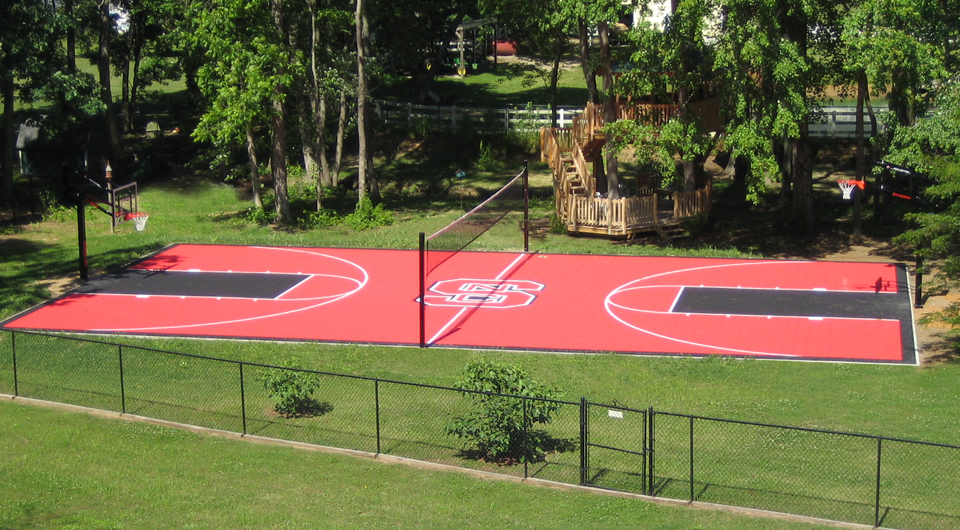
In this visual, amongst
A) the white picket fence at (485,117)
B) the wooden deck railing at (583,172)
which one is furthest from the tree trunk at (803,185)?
the white picket fence at (485,117)

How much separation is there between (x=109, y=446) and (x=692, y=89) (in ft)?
81.1

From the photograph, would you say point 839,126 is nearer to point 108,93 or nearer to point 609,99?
point 609,99

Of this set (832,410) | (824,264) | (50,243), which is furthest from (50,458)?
(824,264)

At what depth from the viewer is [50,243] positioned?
36.6 metres

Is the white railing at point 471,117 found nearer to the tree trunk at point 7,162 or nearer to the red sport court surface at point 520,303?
the red sport court surface at point 520,303

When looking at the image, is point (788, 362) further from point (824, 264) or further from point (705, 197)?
point (705, 197)

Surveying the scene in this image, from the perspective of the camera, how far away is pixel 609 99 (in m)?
36.4

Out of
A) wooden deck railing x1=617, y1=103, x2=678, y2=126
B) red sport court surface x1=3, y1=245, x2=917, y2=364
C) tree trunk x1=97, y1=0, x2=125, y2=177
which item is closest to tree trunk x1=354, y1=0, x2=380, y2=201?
red sport court surface x1=3, y1=245, x2=917, y2=364

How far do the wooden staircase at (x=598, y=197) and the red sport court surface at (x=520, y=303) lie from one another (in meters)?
2.37

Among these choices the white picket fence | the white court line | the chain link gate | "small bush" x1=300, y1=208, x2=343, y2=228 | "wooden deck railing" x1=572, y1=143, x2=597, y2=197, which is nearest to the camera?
the chain link gate

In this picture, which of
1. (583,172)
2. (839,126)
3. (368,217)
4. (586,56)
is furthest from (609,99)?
(839,126)

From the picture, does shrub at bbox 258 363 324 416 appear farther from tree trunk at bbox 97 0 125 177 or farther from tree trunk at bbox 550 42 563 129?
tree trunk at bbox 97 0 125 177

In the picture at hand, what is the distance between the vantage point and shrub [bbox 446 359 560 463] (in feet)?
57.3

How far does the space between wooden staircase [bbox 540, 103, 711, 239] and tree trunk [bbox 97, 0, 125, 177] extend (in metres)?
19.5
